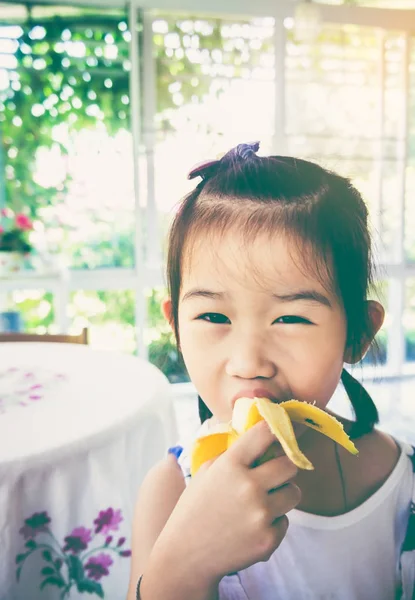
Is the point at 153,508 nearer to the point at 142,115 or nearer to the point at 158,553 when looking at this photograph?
the point at 158,553

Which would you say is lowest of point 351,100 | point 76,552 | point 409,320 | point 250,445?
point 409,320

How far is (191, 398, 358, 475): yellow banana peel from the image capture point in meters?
0.41

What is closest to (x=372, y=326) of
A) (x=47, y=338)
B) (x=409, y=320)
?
(x=47, y=338)

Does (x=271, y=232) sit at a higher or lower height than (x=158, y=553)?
higher

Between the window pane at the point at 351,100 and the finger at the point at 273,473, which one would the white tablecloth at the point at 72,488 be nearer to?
the finger at the point at 273,473

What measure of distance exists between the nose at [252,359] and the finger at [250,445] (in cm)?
5

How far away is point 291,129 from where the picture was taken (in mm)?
3146

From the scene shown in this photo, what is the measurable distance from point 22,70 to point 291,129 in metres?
1.72

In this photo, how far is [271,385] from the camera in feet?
1.57

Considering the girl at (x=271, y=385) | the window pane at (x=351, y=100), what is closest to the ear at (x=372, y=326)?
the girl at (x=271, y=385)

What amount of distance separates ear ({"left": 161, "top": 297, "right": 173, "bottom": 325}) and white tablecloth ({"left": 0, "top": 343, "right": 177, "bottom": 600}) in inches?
11.6

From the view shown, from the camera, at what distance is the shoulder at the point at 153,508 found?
564 millimetres

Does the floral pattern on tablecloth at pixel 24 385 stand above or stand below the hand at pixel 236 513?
below

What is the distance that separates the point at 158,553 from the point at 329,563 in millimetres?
268
